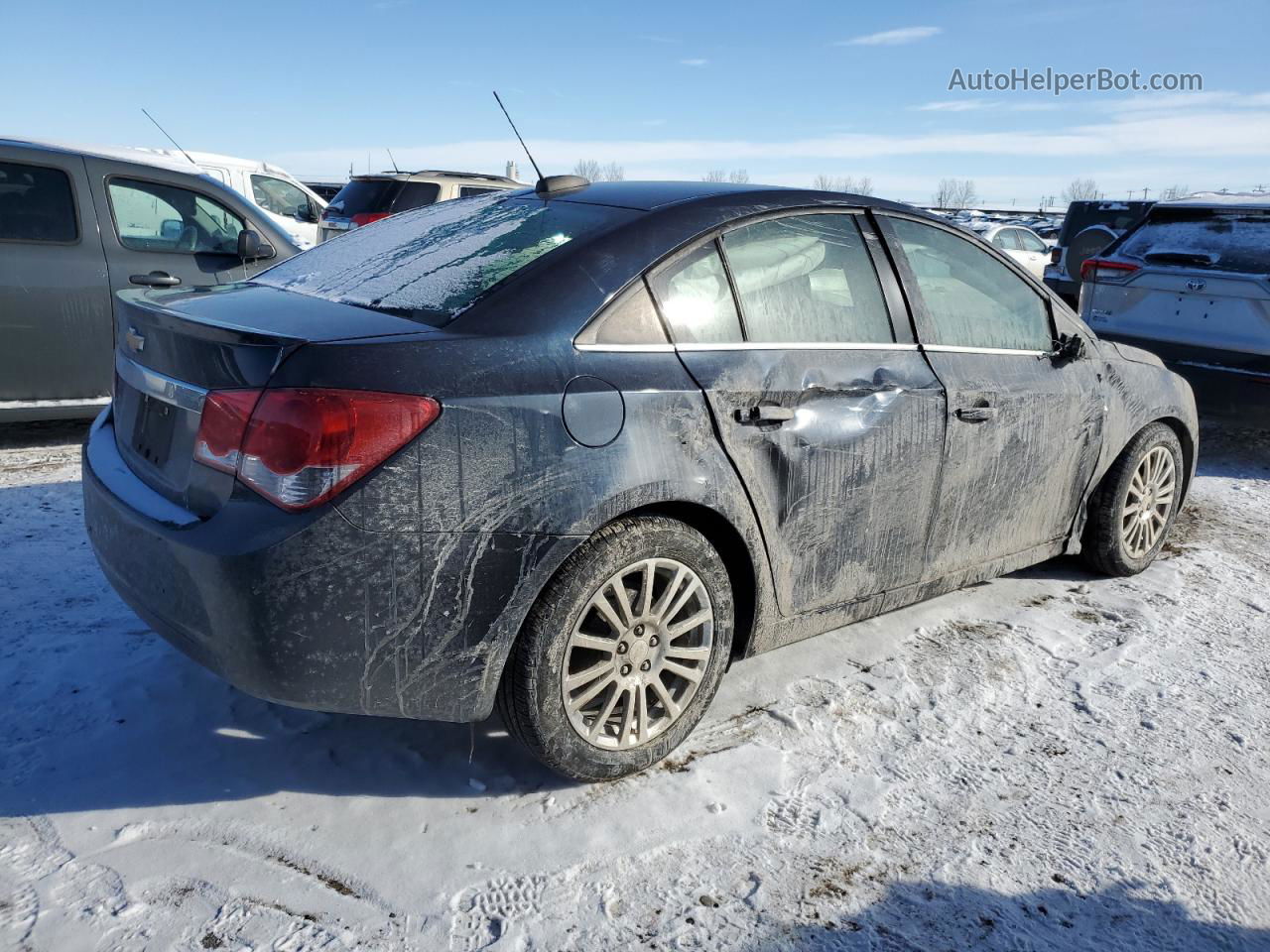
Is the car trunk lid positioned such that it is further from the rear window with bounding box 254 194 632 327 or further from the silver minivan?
the silver minivan

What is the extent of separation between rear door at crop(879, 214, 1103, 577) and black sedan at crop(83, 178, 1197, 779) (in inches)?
0.7

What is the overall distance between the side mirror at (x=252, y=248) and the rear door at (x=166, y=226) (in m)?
0.32

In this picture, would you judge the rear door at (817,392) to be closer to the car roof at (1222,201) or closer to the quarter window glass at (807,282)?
the quarter window glass at (807,282)

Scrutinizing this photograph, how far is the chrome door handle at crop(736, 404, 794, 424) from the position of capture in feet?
9.12

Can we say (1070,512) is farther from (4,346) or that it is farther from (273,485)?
(4,346)

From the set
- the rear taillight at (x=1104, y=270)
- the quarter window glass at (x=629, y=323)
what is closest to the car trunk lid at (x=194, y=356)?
the quarter window glass at (x=629, y=323)

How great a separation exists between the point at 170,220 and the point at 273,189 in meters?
7.96

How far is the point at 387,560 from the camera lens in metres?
2.24

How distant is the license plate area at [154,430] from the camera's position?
253cm

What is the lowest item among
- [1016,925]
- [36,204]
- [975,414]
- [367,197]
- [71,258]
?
[1016,925]

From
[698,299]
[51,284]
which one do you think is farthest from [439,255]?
[51,284]

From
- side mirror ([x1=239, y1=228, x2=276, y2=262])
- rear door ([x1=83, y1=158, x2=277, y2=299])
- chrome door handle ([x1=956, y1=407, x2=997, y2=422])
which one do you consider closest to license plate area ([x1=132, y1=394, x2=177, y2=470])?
chrome door handle ([x1=956, y1=407, x2=997, y2=422])

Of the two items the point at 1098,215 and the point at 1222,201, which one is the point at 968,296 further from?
the point at 1098,215

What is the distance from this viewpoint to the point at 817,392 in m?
2.96
